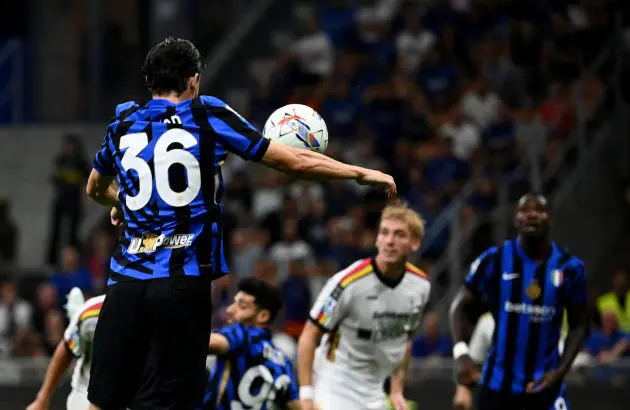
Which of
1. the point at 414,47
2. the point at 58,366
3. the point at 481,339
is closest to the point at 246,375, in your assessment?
the point at 58,366

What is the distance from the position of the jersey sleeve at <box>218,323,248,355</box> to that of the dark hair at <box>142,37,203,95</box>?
2.25 metres

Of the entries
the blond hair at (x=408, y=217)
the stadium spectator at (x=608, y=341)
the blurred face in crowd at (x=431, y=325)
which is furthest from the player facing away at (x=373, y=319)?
the blurred face in crowd at (x=431, y=325)

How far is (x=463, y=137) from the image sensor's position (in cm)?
1692

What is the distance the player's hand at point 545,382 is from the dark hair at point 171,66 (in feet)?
11.1

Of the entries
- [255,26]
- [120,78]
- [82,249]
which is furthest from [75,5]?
[82,249]

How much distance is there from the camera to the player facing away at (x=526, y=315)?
851 cm

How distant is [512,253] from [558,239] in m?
8.10

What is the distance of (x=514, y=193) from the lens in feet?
52.6

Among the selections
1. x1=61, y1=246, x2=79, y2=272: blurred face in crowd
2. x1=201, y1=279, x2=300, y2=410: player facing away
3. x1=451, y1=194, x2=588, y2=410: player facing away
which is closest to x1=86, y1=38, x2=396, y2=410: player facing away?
x1=201, y1=279, x2=300, y2=410: player facing away

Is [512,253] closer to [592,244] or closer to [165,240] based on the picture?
[165,240]

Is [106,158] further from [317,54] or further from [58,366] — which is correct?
[317,54]

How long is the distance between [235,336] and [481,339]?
13.7 ft

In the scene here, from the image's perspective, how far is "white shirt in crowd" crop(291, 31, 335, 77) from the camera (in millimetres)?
18406

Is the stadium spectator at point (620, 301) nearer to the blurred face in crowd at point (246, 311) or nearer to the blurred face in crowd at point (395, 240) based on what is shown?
the blurred face in crowd at point (395, 240)
